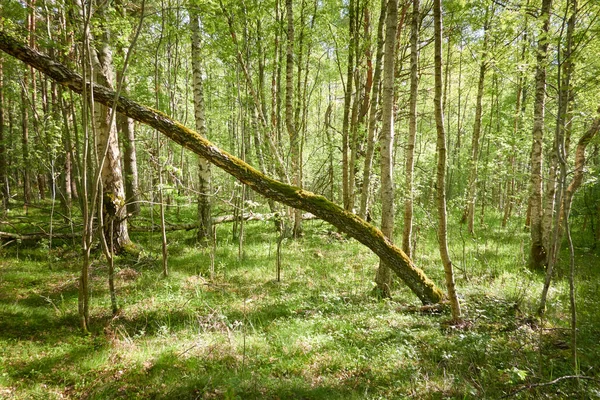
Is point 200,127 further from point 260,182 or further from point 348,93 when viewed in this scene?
point 348,93

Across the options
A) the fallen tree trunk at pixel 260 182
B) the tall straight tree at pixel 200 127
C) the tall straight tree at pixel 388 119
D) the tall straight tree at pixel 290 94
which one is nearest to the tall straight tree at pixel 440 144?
the fallen tree trunk at pixel 260 182

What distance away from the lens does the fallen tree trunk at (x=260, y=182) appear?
420 cm

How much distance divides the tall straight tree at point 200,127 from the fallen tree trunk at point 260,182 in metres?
3.42

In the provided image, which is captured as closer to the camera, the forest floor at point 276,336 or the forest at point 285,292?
the forest floor at point 276,336

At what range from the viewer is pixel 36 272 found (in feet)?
20.2

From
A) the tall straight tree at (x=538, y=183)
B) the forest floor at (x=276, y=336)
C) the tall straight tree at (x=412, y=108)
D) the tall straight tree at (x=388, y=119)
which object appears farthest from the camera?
the tall straight tree at (x=538, y=183)

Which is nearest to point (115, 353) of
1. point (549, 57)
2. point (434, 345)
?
point (434, 345)

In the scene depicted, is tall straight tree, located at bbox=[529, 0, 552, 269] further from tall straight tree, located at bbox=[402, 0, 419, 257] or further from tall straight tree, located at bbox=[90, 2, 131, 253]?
tall straight tree, located at bbox=[90, 2, 131, 253]

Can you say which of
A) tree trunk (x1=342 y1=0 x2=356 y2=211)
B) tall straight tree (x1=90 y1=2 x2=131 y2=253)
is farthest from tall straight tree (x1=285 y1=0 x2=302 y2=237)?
tall straight tree (x1=90 y1=2 x2=131 y2=253)

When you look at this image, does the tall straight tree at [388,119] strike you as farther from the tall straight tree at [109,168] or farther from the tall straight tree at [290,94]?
the tall straight tree at [109,168]

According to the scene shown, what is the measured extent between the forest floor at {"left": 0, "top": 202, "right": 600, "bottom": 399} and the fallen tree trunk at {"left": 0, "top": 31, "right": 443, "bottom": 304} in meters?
0.74

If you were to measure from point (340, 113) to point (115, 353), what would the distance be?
30448 millimetres

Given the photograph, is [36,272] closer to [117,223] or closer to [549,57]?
[117,223]

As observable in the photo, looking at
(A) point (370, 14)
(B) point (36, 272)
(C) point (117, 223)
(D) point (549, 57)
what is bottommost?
(B) point (36, 272)
